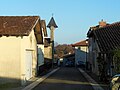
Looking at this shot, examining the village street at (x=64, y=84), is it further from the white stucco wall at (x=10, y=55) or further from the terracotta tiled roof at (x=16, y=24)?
the terracotta tiled roof at (x=16, y=24)

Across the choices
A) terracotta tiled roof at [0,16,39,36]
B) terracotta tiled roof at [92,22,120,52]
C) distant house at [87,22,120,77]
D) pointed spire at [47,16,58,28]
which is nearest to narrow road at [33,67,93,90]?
distant house at [87,22,120,77]

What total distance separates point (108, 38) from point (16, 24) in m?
8.94

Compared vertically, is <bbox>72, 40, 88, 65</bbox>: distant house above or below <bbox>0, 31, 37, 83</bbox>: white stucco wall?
above

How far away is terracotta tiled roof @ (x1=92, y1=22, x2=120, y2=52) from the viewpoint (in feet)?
96.1

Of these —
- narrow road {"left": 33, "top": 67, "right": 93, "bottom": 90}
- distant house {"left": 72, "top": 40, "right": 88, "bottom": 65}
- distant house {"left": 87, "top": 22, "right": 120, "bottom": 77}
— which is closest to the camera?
narrow road {"left": 33, "top": 67, "right": 93, "bottom": 90}

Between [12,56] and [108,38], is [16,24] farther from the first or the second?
[108,38]

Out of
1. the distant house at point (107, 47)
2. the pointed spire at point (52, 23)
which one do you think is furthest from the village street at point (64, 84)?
the pointed spire at point (52, 23)

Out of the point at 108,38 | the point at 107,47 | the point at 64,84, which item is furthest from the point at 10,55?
the point at 108,38

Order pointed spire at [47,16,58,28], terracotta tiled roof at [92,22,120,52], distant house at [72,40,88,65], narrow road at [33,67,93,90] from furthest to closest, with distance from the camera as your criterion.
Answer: distant house at [72,40,88,65] → pointed spire at [47,16,58,28] → terracotta tiled roof at [92,22,120,52] → narrow road at [33,67,93,90]

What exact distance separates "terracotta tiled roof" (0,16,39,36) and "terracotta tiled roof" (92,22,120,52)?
6.22 m

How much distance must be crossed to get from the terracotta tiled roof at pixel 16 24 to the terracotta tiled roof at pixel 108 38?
622 centimetres

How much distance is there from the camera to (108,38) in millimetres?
32281

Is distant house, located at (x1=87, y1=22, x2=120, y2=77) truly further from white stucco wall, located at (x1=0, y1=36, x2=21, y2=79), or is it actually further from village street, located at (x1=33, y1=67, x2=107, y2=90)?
white stucco wall, located at (x1=0, y1=36, x2=21, y2=79)

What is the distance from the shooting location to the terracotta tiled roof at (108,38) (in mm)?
29281
